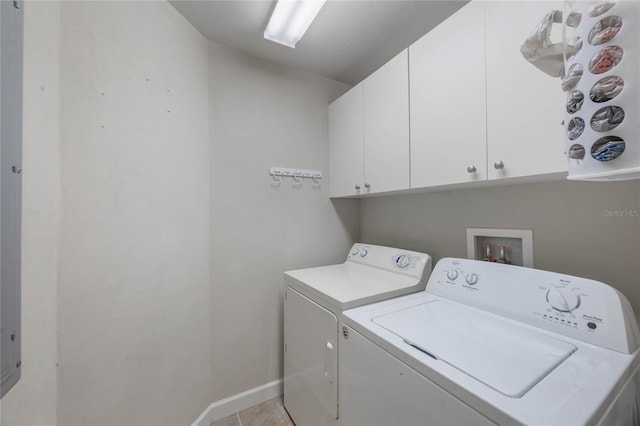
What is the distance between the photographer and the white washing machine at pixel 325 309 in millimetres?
1168

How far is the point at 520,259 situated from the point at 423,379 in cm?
95

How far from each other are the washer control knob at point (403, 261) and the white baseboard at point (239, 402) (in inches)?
53.9

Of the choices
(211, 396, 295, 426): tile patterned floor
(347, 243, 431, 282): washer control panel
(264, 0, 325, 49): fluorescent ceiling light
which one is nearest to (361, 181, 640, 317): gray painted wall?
(347, 243, 431, 282): washer control panel

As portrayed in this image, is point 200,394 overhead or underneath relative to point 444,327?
underneath

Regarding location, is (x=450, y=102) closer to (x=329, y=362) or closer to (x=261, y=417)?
(x=329, y=362)

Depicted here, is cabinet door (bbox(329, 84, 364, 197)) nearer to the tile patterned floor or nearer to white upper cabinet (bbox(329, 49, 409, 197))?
white upper cabinet (bbox(329, 49, 409, 197))

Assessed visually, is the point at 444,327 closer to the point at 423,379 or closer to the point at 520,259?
the point at 423,379

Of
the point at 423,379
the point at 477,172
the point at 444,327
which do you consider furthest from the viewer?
the point at 477,172

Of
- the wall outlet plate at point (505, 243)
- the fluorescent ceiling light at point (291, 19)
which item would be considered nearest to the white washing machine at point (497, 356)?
the wall outlet plate at point (505, 243)

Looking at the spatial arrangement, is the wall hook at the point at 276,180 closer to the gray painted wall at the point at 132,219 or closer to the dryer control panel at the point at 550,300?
the gray painted wall at the point at 132,219

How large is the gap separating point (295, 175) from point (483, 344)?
5.23ft

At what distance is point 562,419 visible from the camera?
51 centimetres

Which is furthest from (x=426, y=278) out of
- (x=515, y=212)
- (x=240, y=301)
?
(x=240, y=301)

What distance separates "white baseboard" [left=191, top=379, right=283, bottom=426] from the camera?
1578mm
